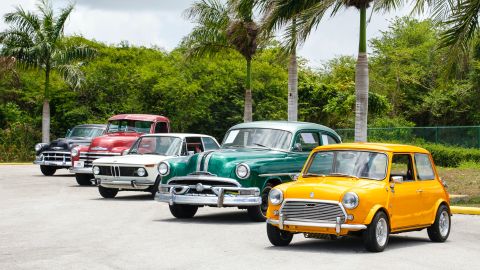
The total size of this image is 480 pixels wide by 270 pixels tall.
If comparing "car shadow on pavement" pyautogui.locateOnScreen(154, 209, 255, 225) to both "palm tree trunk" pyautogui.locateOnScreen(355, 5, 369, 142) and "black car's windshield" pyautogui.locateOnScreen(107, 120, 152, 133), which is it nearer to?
"palm tree trunk" pyautogui.locateOnScreen(355, 5, 369, 142)

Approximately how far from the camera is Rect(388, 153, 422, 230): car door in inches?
540

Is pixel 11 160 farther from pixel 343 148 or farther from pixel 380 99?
pixel 343 148

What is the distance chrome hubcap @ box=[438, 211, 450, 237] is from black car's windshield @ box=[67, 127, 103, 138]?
19425mm

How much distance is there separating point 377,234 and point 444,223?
2.30 meters

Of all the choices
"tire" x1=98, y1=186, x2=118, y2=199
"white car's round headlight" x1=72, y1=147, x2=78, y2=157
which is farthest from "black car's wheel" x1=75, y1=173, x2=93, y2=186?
"tire" x1=98, y1=186, x2=118, y2=199

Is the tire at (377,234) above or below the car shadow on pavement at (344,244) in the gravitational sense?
above

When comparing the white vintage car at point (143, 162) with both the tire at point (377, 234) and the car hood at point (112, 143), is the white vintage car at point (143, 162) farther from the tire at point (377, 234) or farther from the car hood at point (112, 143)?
the tire at point (377, 234)

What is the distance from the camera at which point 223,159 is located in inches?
693

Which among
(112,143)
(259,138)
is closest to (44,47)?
(112,143)

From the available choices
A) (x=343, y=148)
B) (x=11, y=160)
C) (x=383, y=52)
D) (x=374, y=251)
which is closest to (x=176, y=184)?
(x=343, y=148)

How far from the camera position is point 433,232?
1488 cm

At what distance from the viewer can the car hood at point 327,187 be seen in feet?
43.2

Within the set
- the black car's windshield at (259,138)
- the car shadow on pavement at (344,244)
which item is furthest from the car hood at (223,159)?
the car shadow on pavement at (344,244)

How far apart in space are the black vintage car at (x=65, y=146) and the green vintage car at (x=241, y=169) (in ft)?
43.3
